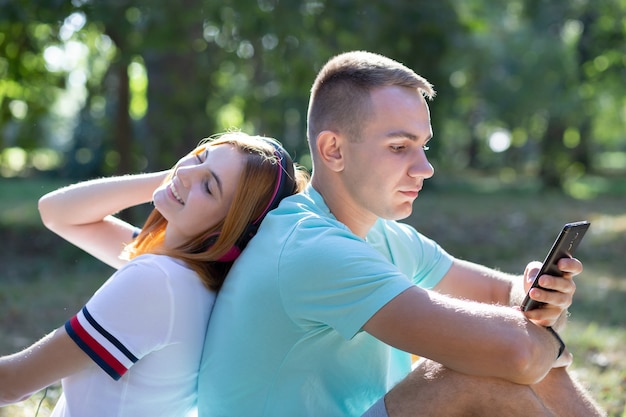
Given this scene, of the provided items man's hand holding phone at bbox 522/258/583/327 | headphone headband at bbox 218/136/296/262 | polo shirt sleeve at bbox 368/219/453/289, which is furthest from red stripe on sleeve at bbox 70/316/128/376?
man's hand holding phone at bbox 522/258/583/327

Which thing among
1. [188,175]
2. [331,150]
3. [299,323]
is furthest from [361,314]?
[188,175]

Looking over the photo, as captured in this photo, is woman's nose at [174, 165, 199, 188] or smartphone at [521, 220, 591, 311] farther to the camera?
woman's nose at [174, 165, 199, 188]

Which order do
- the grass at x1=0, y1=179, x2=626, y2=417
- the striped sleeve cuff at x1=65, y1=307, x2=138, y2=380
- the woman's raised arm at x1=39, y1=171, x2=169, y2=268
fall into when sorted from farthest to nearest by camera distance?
the grass at x1=0, y1=179, x2=626, y2=417
the woman's raised arm at x1=39, y1=171, x2=169, y2=268
the striped sleeve cuff at x1=65, y1=307, x2=138, y2=380

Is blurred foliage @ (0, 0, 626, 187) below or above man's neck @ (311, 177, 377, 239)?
below

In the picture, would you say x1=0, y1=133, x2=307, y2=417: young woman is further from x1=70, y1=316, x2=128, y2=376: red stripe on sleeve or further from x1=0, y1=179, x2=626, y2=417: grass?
x1=0, y1=179, x2=626, y2=417: grass

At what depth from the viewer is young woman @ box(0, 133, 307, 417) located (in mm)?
2531

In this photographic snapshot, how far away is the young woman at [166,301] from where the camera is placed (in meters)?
2.53

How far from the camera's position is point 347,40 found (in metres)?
10.6

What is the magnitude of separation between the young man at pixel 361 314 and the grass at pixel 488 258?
88.7 inches

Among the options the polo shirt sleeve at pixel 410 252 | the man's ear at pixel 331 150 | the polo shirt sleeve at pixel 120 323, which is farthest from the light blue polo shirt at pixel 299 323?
the polo shirt sleeve at pixel 410 252

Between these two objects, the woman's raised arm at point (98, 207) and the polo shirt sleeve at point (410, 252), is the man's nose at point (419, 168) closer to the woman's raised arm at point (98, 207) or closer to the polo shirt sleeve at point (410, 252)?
the polo shirt sleeve at point (410, 252)

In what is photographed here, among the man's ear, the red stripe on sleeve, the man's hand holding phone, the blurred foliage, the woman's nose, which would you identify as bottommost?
the blurred foliage

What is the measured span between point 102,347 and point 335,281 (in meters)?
0.76

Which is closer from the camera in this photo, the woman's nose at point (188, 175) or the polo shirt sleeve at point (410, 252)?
the woman's nose at point (188, 175)
